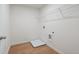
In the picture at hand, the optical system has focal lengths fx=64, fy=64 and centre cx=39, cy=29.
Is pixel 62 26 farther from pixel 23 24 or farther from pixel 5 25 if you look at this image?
pixel 5 25

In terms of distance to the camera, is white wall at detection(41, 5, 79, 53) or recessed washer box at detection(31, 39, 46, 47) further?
recessed washer box at detection(31, 39, 46, 47)

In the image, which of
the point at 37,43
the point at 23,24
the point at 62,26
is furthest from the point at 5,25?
the point at 62,26

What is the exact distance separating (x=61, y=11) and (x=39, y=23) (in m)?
0.43

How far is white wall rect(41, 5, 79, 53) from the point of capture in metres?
0.99

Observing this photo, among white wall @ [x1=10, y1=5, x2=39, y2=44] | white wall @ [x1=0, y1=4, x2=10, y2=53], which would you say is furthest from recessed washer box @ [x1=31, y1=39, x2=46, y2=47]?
white wall @ [x1=0, y1=4, x2=10, y2=53]

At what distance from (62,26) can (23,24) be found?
68cm

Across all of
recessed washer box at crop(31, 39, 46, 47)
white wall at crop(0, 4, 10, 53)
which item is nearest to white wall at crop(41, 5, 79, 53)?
recessed washer box at crop(31, 39, 46, 47)

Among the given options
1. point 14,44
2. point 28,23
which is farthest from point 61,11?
point 14,44

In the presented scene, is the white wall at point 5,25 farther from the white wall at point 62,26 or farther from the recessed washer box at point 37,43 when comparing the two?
the white wall at point 62,26

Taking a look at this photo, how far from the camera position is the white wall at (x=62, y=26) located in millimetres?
993

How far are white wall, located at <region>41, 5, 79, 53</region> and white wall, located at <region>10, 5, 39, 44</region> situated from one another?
0.14m

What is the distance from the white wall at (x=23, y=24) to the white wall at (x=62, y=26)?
0.14m

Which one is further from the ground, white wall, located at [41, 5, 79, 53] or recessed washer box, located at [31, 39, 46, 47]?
white wall, located at [41, 5, 79, 53]

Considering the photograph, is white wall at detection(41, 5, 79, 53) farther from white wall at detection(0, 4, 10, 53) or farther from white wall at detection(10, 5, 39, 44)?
white wall at detection(0, 4, 10, 53)
